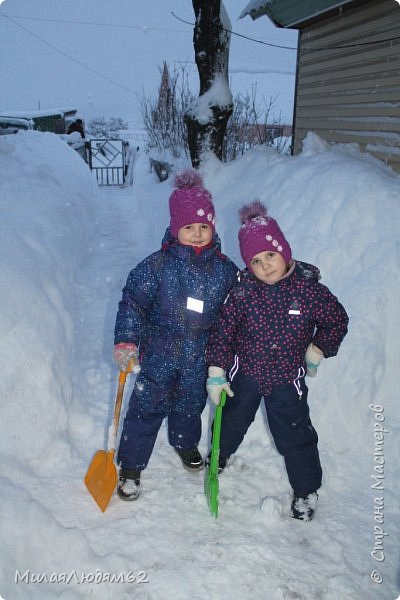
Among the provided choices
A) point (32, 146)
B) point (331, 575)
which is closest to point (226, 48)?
point (32, 146)

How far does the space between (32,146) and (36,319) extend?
6691mm

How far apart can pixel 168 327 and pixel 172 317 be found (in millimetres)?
70

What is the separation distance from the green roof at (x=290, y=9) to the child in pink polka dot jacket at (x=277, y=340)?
507 centimetres

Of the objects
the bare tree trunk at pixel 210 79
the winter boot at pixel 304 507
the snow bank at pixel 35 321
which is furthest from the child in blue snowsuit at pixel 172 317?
the bare tree trunk at pixel 210 79

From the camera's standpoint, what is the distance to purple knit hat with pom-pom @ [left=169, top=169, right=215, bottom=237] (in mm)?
2373

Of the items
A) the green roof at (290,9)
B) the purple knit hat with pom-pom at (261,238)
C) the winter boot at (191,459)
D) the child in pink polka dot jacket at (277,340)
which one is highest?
the green roof at (290,9)

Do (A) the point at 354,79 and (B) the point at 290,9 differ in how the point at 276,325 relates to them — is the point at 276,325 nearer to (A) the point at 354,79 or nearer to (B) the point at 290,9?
(A) the point at 354,79

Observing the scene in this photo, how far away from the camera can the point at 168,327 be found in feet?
8.27

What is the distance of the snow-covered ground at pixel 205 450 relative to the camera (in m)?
2.12

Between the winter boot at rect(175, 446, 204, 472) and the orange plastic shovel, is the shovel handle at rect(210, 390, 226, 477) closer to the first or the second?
the winter boot at rect(175, 446, 204, 472)

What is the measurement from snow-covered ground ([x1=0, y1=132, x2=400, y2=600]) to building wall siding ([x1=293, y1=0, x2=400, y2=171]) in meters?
0.70

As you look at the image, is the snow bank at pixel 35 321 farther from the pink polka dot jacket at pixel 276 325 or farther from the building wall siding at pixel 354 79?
the building wall siding at pixel 354 79

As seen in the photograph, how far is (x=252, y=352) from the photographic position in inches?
94.6

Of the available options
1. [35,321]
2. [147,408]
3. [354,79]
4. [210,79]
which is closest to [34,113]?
[210,79]
